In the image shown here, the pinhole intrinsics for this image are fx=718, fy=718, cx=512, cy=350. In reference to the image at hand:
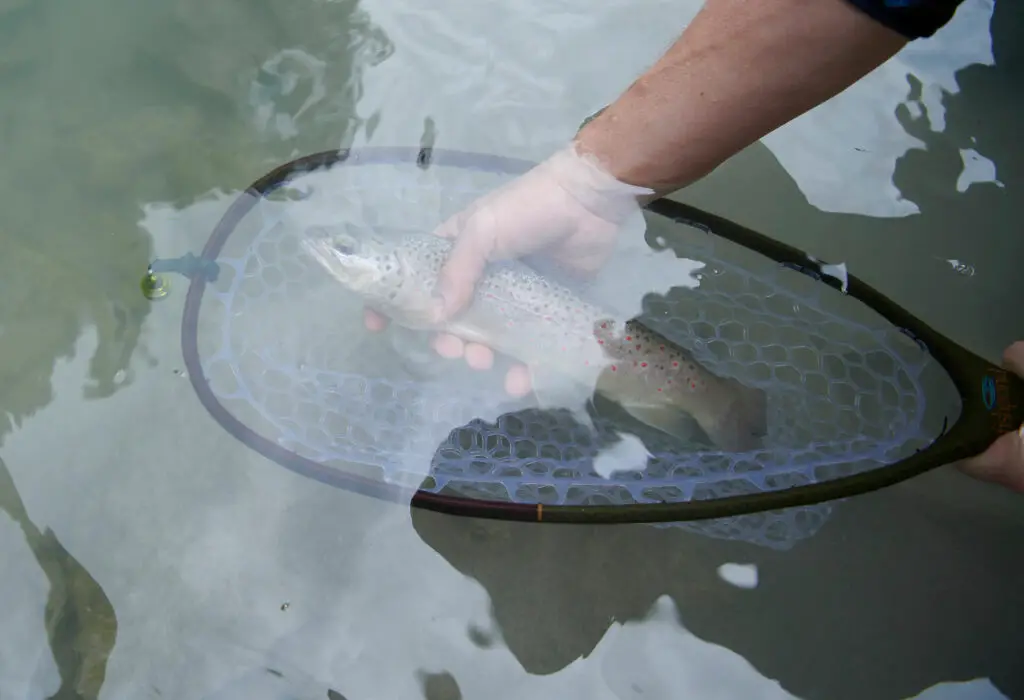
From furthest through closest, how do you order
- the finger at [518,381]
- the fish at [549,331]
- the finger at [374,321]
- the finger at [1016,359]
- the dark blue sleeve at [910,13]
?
1. the finger at [374,321]
2. the finger at [518,381]
3. the fish at [549,331]
4. the finger at [1016,359]
5. the dark blue sleeve at [910,13]

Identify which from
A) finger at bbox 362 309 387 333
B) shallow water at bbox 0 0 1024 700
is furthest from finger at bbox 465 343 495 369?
shallow water at bbox 0 0 1024 700

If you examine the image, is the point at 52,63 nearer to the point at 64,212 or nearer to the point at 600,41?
the point at 64,212

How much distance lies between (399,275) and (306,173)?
583 millimetres

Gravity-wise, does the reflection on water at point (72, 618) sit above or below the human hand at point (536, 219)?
below

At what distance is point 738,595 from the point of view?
210cm

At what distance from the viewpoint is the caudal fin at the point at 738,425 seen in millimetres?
2059

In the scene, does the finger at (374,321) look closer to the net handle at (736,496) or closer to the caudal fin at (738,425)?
the net handle at (736,496)

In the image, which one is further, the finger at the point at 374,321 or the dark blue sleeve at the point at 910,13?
the finger at the point at 374,321

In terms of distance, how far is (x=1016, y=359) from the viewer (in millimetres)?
1988

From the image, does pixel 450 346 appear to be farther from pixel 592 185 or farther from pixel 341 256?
pixel 592 185

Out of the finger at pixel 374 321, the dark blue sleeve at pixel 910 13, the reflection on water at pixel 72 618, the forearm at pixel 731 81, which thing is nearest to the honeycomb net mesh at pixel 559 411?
the finger at pixel 374 321

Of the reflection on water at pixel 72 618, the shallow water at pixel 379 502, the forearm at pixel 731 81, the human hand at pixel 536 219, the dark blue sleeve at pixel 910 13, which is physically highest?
the dark blue sleeve at pixel 910 13

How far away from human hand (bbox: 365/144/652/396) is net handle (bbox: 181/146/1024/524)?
155 mm

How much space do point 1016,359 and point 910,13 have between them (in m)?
1.07
